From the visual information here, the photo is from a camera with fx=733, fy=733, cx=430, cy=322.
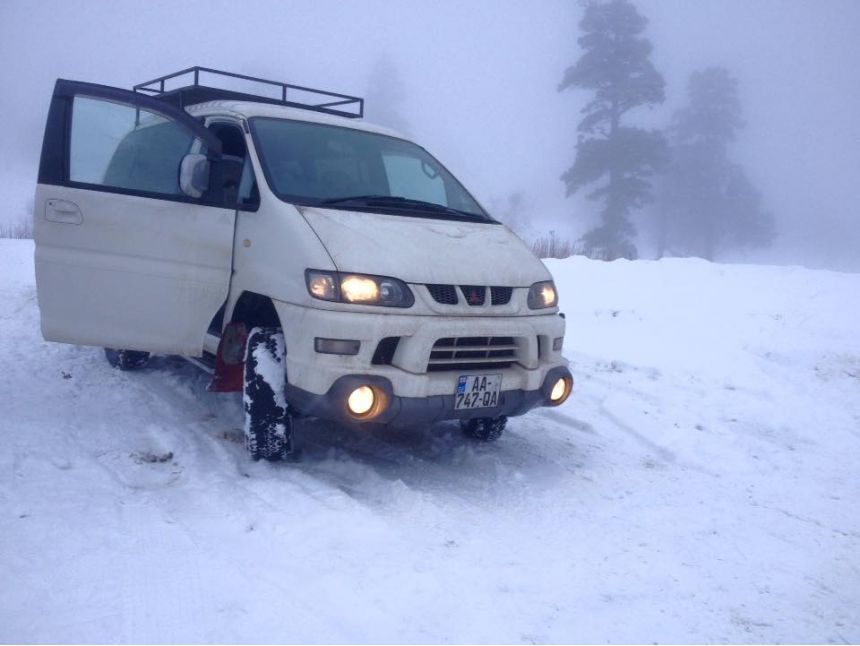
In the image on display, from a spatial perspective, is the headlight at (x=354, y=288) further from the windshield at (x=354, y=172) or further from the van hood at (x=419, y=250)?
the windshield at (x=354, y=172)

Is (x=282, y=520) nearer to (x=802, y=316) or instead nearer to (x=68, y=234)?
(x=68, y=234)

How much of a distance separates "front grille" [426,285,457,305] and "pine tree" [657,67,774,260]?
153ft

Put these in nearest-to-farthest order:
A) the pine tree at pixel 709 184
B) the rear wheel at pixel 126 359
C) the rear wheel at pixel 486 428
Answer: the rear wheel at pixel 486 428
the rear wheel at pixel 126 359
the pine tree at pixel 709 184

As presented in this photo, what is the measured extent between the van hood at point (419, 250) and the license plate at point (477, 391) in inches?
22.2

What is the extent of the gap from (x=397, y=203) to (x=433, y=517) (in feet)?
6.90

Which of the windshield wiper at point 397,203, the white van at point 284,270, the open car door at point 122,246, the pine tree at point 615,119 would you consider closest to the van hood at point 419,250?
the white van at point 284,270

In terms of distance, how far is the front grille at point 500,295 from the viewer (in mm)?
4426

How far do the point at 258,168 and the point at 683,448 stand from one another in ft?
12.1

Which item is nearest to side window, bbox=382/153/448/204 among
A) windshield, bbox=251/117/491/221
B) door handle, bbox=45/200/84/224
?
A: windshield, bbox=251/117/491/221

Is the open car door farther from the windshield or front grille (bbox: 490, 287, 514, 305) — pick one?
front grille (bbox: 490, 287, 514, 305)

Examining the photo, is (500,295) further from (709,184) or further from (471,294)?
(709,184)

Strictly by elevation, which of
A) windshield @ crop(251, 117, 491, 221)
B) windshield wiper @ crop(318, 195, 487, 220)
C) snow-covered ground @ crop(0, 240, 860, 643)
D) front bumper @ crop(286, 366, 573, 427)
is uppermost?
windshield @ crop(251, 117, 491, 221)

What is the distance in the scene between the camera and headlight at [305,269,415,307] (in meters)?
4.02

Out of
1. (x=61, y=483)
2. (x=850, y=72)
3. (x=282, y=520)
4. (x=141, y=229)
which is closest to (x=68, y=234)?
(x=141, y=229)
